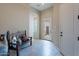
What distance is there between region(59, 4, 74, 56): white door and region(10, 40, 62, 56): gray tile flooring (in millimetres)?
104

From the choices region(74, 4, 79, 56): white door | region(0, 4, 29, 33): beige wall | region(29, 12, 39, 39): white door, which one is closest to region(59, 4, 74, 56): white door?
region(74, 4, 79, 56): white door

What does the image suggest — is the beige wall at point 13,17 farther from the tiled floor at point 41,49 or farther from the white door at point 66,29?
the white door at point 66,29

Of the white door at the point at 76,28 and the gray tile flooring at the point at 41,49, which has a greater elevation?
the white door at the point at 76,28

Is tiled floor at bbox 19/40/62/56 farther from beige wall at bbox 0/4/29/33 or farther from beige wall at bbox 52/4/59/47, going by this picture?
beige wall at bbox 0/4/29/33

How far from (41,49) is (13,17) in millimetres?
474

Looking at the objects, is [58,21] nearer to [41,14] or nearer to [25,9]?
[41,14]

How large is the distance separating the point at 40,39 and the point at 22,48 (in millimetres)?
229

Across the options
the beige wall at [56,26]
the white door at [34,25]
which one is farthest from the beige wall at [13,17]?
the beige wall at [56,26]

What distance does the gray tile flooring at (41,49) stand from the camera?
1.35 meters

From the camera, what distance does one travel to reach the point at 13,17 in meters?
1.37

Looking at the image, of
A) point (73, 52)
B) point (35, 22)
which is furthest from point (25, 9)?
point (73, 52)

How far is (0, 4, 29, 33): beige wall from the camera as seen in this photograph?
1.35 m

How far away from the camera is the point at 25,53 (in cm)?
135

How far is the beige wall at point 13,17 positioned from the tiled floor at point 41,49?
0.20 meters
